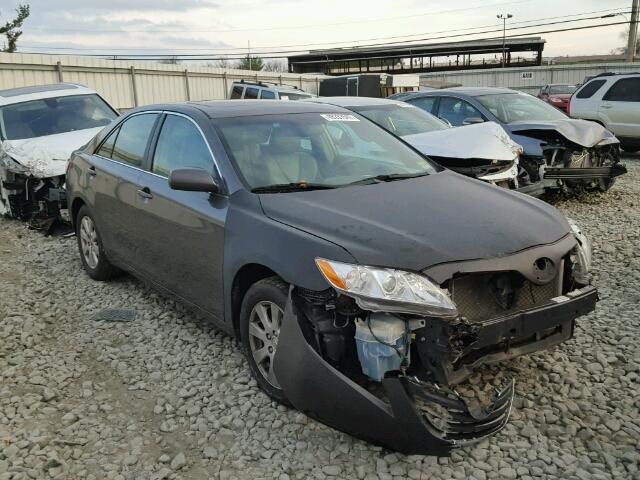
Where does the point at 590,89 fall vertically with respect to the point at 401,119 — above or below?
above

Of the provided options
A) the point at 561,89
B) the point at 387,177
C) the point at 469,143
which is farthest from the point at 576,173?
the point at 561,89

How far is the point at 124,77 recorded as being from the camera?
21.2m

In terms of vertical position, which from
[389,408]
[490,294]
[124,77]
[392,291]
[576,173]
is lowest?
[389,408]

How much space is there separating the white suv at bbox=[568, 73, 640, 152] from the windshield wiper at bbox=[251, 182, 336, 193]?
11414 mm

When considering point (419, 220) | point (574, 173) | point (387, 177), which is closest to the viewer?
point (419, 220)

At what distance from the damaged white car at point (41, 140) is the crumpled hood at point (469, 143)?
461 centimetres

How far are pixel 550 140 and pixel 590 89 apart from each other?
21.2 ft

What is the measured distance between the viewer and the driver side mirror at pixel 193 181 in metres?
3.61

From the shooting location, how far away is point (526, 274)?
2959 millimetres

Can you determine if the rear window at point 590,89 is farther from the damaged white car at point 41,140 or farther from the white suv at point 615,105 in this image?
the damaged white car at point 41,140

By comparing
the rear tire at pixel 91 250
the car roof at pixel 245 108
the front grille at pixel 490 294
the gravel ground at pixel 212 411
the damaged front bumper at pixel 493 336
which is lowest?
the gravel ground at pixel 212 411

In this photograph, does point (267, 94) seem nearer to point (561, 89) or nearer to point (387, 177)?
point (561, 89)

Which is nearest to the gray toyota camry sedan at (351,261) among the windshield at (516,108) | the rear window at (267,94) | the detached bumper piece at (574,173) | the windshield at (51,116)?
the detached bumper piece at (574,173)

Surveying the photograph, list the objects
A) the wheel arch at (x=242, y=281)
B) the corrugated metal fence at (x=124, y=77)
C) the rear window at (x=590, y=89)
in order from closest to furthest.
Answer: the wheel arch at (x=242, y=281) < the rear window at (x=590, y=89) < the corrugated metal fence at (x=124, y=77)
